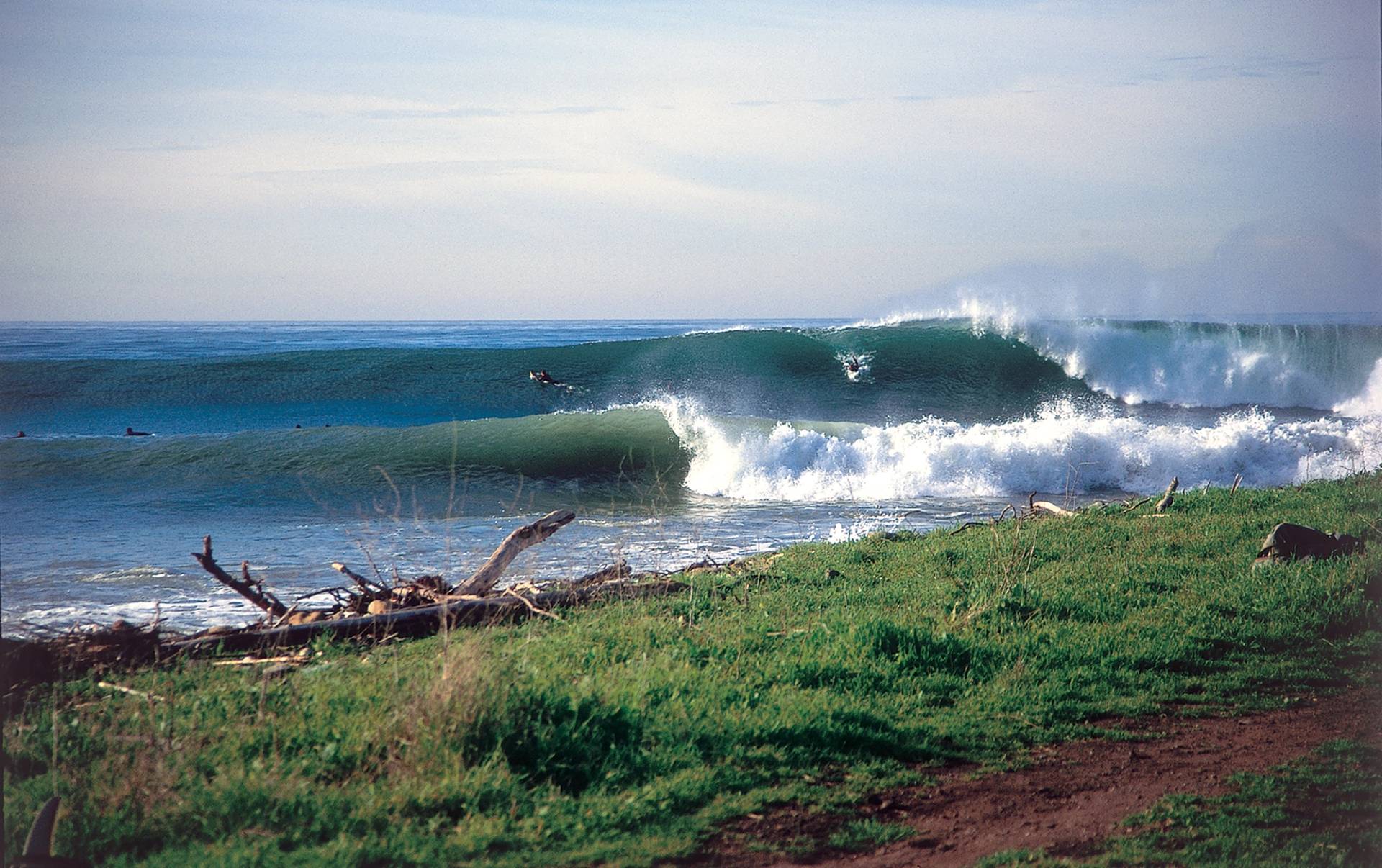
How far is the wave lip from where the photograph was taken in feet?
50.6

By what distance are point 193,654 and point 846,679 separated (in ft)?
11.8

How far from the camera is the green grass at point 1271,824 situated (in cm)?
327

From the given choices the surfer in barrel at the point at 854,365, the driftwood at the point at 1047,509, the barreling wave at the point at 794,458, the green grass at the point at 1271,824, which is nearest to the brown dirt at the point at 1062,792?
the green grass at the point at 1271,824

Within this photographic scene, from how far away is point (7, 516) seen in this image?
496 inches

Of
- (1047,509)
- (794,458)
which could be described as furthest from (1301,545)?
(794,458)

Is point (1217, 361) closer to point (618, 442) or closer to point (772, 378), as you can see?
point (772, 378)

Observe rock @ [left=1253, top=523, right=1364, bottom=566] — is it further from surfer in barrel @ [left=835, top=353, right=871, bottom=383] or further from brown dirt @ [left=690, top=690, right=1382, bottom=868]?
surfer in barrel @ [left=835, top=353, right=871, bottom=383]

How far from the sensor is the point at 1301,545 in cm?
712

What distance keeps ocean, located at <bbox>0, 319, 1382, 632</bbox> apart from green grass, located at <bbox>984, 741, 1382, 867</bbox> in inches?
160

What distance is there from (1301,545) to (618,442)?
40.6ft

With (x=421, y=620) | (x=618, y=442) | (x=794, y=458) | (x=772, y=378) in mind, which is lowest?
(x=421, y=620)

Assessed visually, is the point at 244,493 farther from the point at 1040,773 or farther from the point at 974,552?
the point at 1040,773

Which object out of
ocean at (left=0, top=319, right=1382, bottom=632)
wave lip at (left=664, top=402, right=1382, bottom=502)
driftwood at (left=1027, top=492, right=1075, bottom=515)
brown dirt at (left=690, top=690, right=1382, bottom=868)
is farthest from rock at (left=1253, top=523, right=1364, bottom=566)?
wave lip at (left=664, top=402, right=1382, bottom=502)

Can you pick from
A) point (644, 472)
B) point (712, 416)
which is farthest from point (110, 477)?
point (712, 416)
